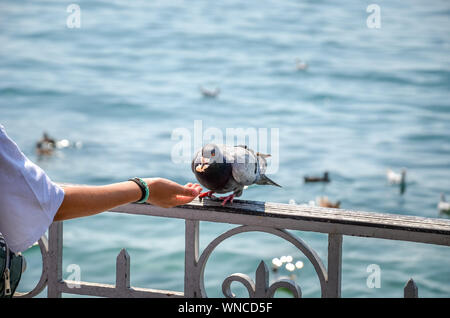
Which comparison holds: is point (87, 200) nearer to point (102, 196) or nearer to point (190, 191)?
point (102, 196)

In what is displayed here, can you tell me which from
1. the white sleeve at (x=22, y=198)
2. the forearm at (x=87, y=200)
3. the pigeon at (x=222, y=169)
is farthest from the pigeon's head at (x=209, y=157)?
the white sleeve at (x=22, y=198)

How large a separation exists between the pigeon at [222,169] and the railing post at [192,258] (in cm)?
13

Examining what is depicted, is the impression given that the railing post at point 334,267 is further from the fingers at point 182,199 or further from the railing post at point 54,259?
the railing post at point 54,259

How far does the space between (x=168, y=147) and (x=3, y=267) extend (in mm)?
13786

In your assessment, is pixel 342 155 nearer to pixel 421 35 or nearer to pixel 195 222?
pixel 421 35

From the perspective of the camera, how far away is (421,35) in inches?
973

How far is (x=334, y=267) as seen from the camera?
195 cm

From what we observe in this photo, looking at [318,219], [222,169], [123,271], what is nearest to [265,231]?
[318,219]

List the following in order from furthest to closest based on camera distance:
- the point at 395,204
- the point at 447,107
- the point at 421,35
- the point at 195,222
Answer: the point at 421,35
the point at 447,107
the point at 395,204
the point at 195,222

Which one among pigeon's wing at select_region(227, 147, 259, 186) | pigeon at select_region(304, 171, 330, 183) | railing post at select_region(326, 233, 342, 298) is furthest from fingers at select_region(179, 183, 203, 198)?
pigeon at select_region(304, 171, 330, 183)

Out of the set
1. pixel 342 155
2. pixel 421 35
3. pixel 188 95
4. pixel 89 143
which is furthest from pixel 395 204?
pixel 421 35

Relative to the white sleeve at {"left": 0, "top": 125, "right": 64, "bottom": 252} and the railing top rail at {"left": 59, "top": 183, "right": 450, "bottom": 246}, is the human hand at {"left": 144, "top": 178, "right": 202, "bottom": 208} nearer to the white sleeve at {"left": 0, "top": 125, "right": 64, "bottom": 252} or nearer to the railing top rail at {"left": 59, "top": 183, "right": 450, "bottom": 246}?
the railing top rail at {"left": 59, "top": 183, "right": 450, "bottom": 246}
